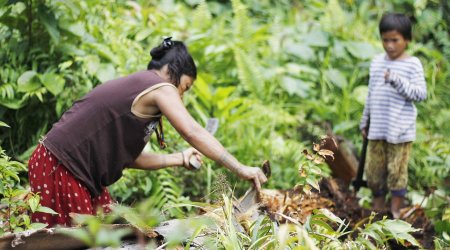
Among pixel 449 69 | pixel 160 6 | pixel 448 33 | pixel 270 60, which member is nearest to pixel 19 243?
pixel 270 60

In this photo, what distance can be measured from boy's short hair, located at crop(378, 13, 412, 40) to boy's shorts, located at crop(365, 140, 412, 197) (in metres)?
0.87

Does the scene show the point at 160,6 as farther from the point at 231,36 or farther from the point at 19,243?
the point at 19,243

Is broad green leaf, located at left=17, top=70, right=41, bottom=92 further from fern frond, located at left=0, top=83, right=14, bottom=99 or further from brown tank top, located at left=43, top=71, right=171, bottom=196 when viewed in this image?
brown tank top, located at left=43, top=71, right=171, bottom=196

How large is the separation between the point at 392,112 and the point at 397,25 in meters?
0.67

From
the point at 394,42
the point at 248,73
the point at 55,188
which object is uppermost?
the point at 394,42

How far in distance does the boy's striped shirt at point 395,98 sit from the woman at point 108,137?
6.11 feet

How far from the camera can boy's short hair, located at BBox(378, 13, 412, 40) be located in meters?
4.64

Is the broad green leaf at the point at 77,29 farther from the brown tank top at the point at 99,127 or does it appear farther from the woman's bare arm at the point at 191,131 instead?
the woman's bare arm at the point at 191,131

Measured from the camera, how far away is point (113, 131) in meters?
3.35

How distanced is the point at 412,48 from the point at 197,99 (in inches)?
116

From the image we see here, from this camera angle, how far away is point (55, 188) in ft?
11.1

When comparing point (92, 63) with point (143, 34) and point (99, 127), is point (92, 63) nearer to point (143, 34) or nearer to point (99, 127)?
point (143, 34)

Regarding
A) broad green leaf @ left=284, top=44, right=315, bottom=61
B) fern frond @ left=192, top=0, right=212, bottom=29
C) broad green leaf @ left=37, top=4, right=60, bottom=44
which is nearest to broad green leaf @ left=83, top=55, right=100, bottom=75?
broad green leaf @ left=37, top=4, right=60, bottom=44

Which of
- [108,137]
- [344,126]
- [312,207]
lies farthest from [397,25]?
[108,137]
